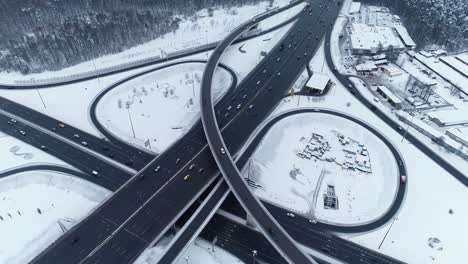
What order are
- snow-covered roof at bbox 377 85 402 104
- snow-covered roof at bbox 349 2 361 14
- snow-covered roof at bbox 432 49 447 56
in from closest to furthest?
snow-covered roof at bbox 377 85 402 104, snow-covered roof at bbox 432 49 447 56, snow-covered roof at bbox 349 2 361 14

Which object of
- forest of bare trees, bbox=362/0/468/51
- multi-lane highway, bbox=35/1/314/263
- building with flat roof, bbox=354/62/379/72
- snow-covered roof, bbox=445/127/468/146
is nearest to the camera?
multi-lane highway, bbox=35/1/314/263

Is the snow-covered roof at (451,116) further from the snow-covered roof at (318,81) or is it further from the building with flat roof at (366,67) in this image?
the snow-covered roof at (318,81)

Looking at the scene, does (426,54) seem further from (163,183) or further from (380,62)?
(163,183)

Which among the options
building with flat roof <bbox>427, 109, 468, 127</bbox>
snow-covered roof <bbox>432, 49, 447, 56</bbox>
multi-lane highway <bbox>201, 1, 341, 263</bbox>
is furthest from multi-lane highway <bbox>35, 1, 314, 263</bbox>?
snow-covered roof <bbox>432, 49, 447, 56</bbox>

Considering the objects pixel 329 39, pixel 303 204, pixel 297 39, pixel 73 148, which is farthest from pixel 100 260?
pixel 329 39

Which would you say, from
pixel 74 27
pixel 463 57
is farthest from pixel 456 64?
pixel 74 27

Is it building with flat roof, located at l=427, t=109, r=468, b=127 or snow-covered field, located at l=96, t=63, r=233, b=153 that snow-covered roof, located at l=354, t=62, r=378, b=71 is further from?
snow-covered field, located at l=96, t=63, r=233, b=153
